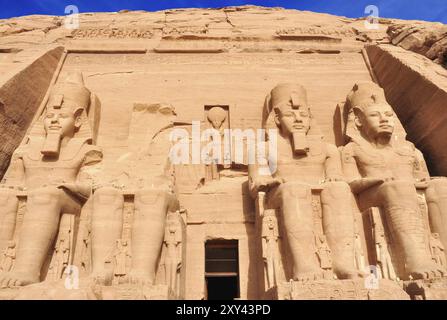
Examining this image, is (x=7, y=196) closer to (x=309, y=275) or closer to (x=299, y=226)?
(x=299, y=226)

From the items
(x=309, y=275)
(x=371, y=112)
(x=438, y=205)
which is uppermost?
(x=371, y=112)

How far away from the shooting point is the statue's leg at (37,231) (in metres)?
3.98

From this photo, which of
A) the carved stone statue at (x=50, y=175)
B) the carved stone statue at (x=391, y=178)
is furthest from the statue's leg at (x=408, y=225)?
the carved stone statue at (x=50, y=175)

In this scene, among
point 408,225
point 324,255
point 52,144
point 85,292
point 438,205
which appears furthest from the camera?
point 52,144

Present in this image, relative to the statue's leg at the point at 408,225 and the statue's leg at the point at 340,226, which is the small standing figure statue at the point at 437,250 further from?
the statue's leg at the point at 340,226

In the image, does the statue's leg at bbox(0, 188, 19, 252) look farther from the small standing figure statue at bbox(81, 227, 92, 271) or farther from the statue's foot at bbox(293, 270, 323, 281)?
the statue's foot at bbox(293, 270, 323, 281)

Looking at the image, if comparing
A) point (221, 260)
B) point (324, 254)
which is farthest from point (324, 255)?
point (221, 260)

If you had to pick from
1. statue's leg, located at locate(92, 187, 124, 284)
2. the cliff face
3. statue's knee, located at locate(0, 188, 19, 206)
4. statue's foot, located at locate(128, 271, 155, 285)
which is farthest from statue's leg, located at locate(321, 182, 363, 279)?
statue's knee, located at locate(0, 188, 19, 206)

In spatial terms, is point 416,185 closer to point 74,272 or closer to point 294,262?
point 294,262

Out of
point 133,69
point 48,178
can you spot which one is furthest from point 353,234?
point 133,69

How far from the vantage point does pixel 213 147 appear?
5492 millimetres

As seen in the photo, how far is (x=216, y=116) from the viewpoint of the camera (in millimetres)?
5824

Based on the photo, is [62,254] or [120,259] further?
[62,254]

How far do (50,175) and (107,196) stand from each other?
2.47 feet
